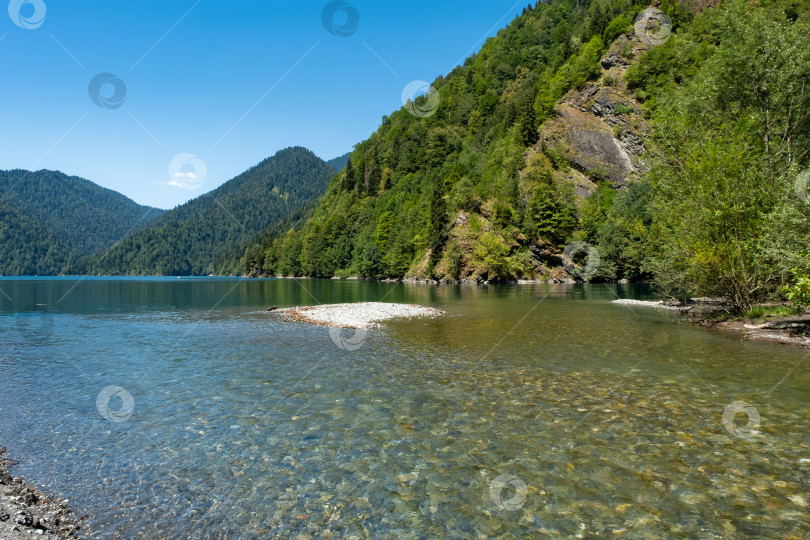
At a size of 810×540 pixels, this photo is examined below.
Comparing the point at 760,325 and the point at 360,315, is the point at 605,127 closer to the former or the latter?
the point at 760,325

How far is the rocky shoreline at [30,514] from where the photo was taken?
6121mm

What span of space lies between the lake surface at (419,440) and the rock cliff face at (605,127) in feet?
324

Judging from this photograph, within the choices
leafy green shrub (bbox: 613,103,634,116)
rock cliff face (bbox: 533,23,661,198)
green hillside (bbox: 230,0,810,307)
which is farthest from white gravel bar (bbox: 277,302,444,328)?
leafy green shrub (bbox: 613,103,634,116)

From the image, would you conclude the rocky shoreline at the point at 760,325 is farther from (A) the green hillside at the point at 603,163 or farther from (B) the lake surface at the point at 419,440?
(B) the lake surface at the point at 419,440

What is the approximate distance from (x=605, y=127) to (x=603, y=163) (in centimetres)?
1015

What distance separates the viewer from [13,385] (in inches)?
590

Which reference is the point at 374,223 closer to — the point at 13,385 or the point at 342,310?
the point at 342,310

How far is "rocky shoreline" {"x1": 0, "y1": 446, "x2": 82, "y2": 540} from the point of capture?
6121 mm

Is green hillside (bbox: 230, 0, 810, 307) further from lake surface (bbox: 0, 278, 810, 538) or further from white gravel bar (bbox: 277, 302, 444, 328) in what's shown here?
white gravel bar (bbox: 277, 302, 444, 328)

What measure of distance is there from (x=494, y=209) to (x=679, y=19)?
7393cm

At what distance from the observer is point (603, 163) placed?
359 feet

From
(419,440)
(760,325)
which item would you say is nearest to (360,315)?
(419,440)

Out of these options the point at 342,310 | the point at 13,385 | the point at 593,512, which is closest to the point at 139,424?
the point at 13,385

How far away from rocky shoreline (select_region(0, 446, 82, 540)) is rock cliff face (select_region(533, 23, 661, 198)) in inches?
4599
